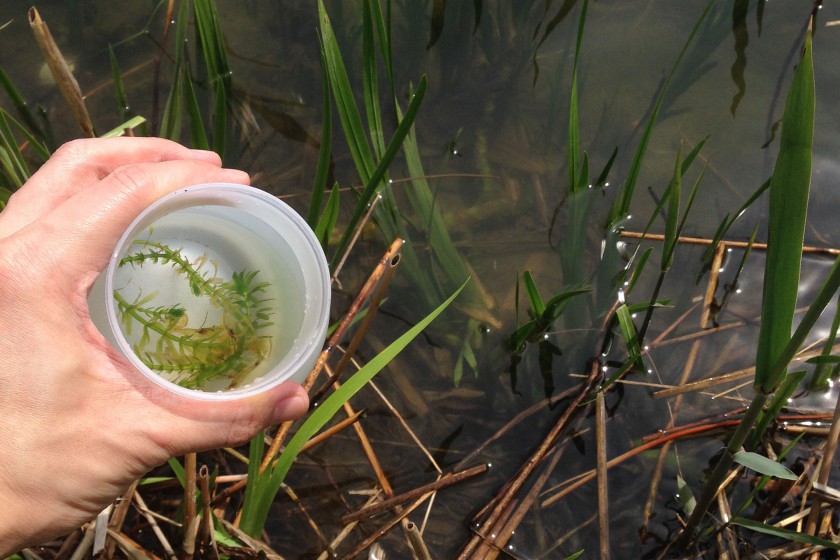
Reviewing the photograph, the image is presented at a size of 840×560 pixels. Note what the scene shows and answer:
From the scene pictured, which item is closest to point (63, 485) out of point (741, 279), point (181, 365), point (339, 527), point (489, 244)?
point (181, 365)

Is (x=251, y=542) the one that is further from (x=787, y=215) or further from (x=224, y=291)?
(x=787, y=215)

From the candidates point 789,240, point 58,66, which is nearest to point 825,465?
point 789,240

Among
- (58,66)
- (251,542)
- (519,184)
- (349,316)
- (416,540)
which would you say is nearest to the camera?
(416,540)

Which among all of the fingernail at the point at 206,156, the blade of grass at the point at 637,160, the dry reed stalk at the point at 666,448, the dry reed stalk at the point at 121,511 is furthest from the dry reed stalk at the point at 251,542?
the blade of grass at the point at 637,160

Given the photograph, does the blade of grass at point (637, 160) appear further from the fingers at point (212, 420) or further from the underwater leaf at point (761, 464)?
the fingers at point (212, 420)

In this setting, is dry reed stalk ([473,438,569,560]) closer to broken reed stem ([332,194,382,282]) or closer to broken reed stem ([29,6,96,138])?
broken reed stem ([332,194,382,282])

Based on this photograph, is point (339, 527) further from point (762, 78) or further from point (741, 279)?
point (762, 78)
